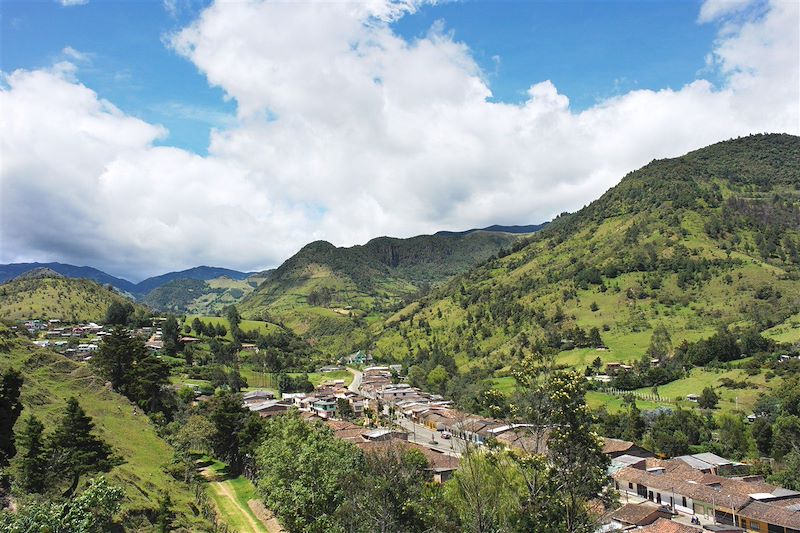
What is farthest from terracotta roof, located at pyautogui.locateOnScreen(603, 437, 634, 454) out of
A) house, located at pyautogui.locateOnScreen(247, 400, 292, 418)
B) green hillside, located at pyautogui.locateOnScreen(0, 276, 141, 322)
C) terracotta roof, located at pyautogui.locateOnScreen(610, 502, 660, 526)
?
green hillside, located at pyautogui.locateOnScreen(0, 276, 141, 322)

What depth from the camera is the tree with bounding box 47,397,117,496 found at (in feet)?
77.8

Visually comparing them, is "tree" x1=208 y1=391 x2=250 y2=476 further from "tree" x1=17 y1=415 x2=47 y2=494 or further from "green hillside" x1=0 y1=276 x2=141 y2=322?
"green hillside" x1=0 y1=276 x2=141 y2=322

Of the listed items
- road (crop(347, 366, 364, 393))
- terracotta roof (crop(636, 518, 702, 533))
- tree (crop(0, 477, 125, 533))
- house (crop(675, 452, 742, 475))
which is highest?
tree (crop(0, 477, 125, 533))

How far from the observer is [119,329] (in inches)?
2188

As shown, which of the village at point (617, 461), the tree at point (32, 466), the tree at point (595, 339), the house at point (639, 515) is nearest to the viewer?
the tree at point (32, 466)

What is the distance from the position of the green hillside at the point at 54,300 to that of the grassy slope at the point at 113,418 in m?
90.1

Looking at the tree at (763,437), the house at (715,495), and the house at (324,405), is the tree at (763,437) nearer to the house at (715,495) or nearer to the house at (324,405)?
the house at (715,495)

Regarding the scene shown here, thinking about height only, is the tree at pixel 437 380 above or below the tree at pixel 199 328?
below

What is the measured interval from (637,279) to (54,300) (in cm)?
14973

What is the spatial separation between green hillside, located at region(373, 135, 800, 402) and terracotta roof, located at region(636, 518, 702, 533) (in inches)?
2124

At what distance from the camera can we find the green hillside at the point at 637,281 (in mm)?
106438

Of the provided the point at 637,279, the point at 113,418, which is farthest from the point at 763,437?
the point at 637,279

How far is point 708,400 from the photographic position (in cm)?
6912

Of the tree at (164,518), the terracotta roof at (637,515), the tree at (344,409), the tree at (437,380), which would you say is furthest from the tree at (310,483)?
the tree at (437,380)
